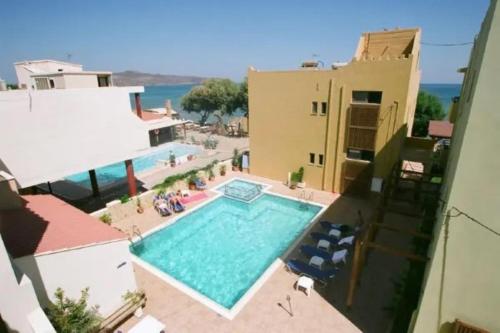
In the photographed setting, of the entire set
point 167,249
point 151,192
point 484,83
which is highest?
point 484,83

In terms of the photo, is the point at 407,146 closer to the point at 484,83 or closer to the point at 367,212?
the point at 367,212

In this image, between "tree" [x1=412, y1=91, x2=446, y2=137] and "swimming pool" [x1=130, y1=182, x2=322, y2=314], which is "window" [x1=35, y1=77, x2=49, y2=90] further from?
"tree" [x1=412, y1=91, x2=446, y2=137]

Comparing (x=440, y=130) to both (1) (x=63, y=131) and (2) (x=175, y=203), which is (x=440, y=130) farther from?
(1) (x=63, y=131)

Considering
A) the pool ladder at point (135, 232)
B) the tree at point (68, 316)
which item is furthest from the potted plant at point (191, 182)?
the tree at point (68, 316)

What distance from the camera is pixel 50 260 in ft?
26.4

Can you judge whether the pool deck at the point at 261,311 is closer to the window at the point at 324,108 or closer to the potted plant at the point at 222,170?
the window at the point at 324,108

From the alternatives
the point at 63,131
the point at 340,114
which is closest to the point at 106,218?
the point at 63,131

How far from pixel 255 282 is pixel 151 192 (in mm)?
10367

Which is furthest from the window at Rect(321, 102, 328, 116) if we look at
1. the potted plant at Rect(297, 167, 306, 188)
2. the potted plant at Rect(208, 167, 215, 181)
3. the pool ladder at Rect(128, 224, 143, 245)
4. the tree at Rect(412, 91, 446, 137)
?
the tree at Rect(412, 91, 446, 137)

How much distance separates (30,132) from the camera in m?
12.8

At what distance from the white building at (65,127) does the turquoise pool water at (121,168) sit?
21.8 feet

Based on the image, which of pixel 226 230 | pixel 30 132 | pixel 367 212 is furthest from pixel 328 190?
pixel 30 132

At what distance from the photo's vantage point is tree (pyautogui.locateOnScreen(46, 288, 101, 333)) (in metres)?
7.77

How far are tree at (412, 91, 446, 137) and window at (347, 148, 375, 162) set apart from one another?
22798 millimetres
